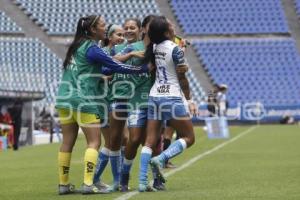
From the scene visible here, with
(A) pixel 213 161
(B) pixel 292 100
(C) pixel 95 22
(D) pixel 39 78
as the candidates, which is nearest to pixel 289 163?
(A) pixel 213 161

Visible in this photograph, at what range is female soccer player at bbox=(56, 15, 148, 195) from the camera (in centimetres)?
804

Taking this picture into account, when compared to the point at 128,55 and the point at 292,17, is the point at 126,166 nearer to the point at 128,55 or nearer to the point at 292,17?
the point at 128,55

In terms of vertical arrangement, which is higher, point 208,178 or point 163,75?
point 163,75

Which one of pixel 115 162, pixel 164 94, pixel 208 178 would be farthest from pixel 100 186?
pixel 208 178

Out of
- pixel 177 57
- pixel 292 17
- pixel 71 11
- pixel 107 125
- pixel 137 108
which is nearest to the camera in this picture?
pixel 177 57

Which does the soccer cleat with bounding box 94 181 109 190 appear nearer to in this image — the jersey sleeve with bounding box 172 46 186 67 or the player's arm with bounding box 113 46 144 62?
the player's arm with bounding box 113 46 144 62

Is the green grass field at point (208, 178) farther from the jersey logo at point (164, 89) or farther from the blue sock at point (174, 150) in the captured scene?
the jersey logo at point (164, 89)

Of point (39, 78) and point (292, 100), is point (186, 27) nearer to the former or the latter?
point (292, 100)

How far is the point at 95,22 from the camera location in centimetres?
812

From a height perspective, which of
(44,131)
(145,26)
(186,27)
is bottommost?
(44,131)

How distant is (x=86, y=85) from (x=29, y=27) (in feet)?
116

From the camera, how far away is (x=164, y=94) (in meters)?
8.01

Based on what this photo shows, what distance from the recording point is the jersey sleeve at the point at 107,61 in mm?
8039

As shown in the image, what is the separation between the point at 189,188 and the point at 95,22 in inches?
79.0
